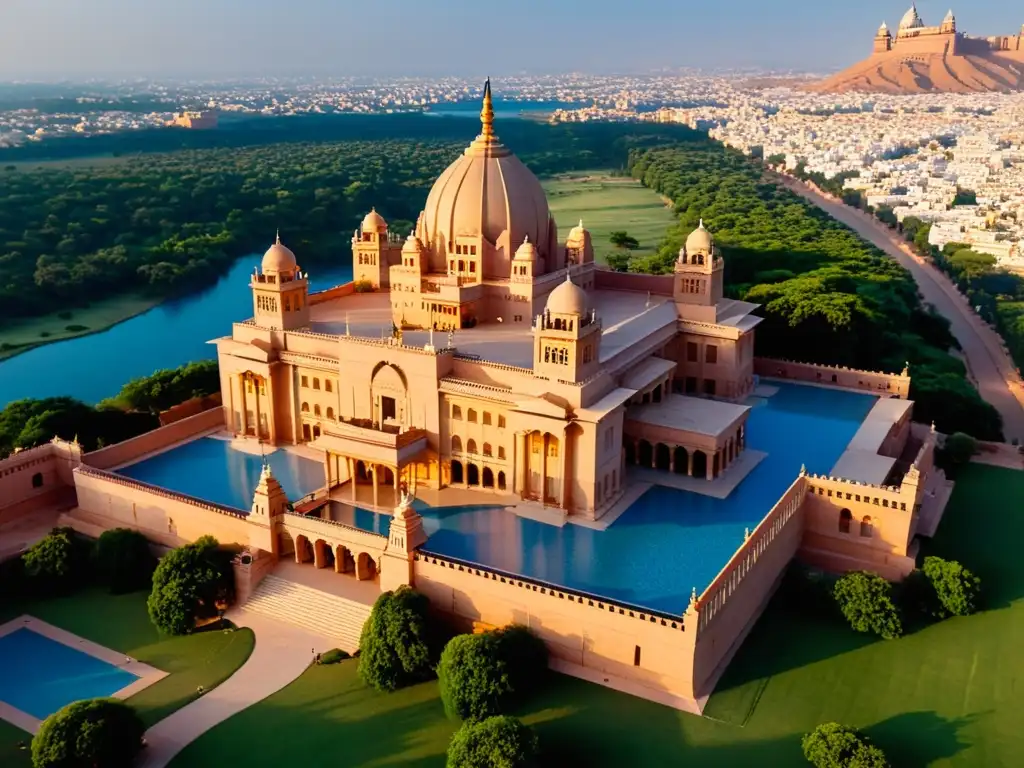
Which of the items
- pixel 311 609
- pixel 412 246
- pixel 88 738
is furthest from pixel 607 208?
pixel 88 738

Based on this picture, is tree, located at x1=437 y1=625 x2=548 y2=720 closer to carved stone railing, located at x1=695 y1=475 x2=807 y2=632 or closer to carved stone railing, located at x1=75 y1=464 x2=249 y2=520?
carved stone railing, located at x1=695 y1=475 x2=807 y2=632

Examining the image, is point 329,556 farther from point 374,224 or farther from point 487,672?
point 374,224

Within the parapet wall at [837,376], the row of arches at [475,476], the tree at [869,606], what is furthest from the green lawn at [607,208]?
the tree at [869,606]

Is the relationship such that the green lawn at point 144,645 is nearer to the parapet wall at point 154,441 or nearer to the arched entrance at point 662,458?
the parapet wall at point 154,441

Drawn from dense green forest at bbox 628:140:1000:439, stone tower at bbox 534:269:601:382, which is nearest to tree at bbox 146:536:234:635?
stone tower at bbox 534:269:601:382

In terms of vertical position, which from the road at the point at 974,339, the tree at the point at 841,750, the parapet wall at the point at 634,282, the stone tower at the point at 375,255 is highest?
the stone tower at the point at 375,255

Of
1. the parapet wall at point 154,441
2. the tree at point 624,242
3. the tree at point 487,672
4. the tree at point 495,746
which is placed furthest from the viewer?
the tree at point 624,242

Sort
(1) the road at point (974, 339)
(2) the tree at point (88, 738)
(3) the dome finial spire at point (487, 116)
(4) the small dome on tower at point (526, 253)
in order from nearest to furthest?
(2) the tree at point (88, 738)
(4) the small dome on tower at point (526, 253)
(3) the dome finial spire at point (487, 116)
(1) the road at point (974, 339)

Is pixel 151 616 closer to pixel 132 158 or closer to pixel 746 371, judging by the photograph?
pixel 746 371

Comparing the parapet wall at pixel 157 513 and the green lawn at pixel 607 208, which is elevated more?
the green lawn at pixel 607 208
